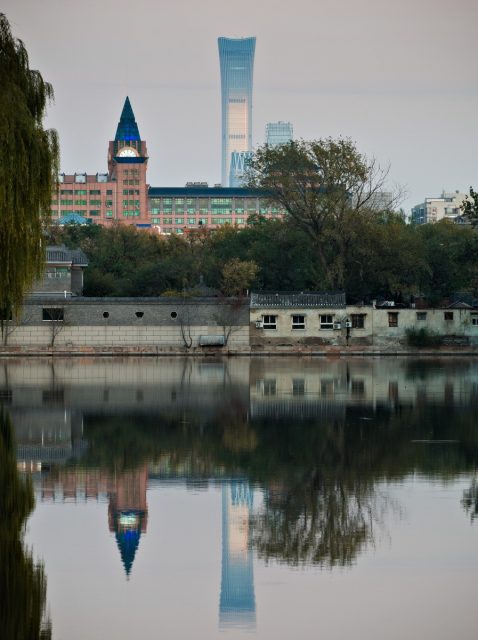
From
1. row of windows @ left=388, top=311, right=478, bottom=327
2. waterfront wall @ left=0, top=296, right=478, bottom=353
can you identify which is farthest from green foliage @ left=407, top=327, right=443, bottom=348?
row of windows @ left=388, top=311, right=478, bottom=327

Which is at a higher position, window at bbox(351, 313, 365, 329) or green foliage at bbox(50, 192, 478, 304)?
green foliage at bbox(50, 192, 478, 304)

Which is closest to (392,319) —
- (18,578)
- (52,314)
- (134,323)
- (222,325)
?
(222,325)

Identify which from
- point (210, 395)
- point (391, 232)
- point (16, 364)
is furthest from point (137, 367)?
point (391, 232)

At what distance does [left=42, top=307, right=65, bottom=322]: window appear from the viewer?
5519 cm

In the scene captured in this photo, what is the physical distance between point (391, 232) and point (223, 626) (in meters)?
52.7

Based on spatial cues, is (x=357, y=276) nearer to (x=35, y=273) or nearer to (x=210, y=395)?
(x=210, y=395)

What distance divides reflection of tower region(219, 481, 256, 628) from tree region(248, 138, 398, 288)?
45.8 metres

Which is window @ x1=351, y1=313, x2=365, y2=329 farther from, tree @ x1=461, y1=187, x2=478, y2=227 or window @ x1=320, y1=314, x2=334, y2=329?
tree @ x1=461, y1=187, x2=478, y2=227

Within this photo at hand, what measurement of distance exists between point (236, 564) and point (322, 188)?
50.7 m

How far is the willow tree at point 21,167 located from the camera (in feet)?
67.2

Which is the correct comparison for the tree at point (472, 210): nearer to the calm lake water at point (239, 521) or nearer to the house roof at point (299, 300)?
the house roof at point (299, 300)

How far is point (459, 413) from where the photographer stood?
944 inches

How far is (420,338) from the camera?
5647 cm

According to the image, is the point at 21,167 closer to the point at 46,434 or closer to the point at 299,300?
the point at 46,434
